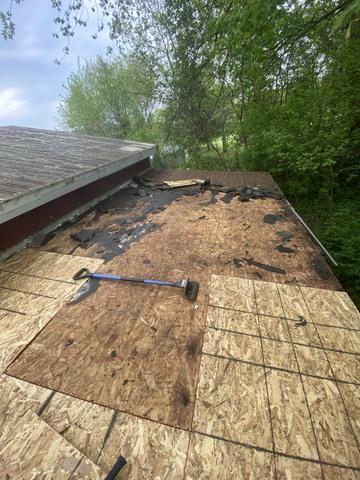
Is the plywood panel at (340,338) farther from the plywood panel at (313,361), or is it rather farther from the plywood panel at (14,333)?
the plywood panel at (14,333)

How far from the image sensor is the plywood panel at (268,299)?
6.63ft

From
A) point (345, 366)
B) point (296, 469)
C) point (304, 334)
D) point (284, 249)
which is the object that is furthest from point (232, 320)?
point (284, 249)

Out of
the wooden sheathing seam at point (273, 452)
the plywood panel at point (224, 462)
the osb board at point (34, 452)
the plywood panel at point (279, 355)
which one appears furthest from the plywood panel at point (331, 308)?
the osb board at point (34, 452)

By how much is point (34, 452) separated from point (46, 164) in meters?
4.08

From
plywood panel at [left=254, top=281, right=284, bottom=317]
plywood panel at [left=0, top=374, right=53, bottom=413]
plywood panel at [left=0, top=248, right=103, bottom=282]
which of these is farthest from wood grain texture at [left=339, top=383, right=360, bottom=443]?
plywood panel at [left=0, top=248, right=103, bottom=282]

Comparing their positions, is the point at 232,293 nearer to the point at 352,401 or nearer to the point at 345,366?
the point at 345,366

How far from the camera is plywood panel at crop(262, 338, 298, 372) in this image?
1.59 m

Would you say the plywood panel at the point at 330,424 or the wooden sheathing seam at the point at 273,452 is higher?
the plywood panel at the point at 330,424

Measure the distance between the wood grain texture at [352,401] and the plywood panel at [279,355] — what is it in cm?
29

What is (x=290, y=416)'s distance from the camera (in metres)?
1.32

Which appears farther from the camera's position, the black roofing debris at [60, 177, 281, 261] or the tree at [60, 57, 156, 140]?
the tree at [60, 57, 156, 140]

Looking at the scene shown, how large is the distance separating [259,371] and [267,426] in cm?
32

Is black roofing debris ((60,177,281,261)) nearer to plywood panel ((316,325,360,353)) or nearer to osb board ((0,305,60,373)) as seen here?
osb board ((0,305,60,373))

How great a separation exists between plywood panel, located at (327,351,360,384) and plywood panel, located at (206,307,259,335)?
557 mm
